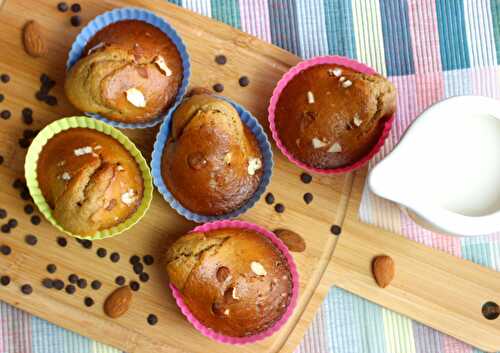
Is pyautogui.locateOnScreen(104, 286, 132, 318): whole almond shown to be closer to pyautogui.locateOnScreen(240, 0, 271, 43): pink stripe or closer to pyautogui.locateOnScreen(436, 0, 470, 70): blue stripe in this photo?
pyautogui.locateOnScreen(240, 0, 271, 43): pink stripe

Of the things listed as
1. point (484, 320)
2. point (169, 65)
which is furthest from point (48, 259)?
point (484, 320)

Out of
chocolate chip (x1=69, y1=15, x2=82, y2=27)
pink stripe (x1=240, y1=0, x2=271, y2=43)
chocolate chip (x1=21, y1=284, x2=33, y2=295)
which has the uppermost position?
chocolate chip (x1=69, y1=15, x2=82, y2=27)

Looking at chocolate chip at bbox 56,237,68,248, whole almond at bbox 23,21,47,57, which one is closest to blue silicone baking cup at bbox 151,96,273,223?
chocolate chip at bbox 56,237,68,248

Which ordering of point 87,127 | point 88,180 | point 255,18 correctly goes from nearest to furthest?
point 88,180, point 87,127, point 255,18

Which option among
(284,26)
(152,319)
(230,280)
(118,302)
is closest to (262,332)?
(230,280)

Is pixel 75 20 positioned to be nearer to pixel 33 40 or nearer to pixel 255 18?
pixel 33 40

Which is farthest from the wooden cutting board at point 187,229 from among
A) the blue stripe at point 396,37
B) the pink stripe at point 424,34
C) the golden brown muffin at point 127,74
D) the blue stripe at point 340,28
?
the pink stripe at point 424,34

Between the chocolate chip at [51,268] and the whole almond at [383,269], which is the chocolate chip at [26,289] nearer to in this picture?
the chocolate chip at [51,268]
